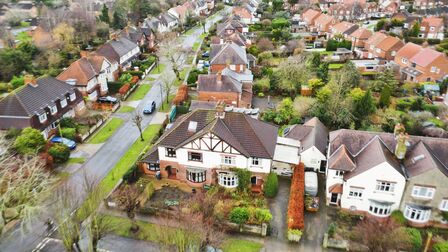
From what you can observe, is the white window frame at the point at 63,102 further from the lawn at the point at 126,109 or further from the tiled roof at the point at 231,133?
the tiled roof at the point at 231,133

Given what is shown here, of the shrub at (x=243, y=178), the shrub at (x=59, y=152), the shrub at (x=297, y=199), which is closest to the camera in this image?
the shrub at (x=297, y=199)

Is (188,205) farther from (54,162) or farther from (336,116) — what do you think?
(336,116)

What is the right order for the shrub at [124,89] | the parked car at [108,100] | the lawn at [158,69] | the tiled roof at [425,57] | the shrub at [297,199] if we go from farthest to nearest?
the lawn at [158,69]
the tiled roof at [425,57]
the shrub at [124,89]
the parked car at [108,100]
the shrub at [297,199]

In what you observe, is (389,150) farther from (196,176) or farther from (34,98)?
(34,98)

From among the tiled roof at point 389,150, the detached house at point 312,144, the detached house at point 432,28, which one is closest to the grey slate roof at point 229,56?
the detached house at point 312,144

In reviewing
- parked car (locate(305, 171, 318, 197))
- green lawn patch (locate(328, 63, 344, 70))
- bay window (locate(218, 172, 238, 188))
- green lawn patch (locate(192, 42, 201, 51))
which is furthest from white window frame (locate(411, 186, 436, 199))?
green lawn patch (locate(192, 42, 201, 51))

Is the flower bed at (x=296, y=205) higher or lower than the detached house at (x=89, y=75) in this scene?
lower

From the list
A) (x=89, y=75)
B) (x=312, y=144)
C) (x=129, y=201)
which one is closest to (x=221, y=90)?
(x=312, y=144)
